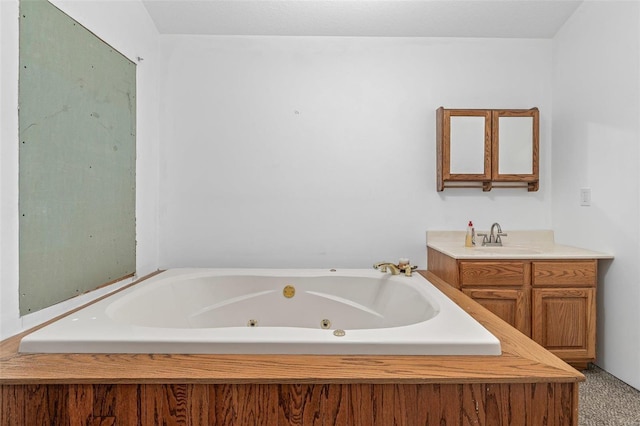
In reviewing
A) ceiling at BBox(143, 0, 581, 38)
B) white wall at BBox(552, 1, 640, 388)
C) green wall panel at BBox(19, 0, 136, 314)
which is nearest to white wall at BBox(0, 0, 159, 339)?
green wall panel at BBox(19, 0, 136, 314)

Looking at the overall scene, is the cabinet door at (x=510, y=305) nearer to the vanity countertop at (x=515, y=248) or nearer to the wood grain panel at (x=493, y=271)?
the wood grain panel at (x=493, y=271)

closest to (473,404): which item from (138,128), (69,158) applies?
(69,158)

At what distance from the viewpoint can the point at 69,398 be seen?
97 cm

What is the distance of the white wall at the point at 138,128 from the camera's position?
1206 mm

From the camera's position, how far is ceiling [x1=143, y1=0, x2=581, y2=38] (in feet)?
7.30

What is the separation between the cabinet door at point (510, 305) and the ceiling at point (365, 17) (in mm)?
1740

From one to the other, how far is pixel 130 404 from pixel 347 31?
239cm

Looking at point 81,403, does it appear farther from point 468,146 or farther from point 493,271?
point 468,146

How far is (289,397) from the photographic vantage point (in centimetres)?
98

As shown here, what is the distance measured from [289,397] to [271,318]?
121 cm

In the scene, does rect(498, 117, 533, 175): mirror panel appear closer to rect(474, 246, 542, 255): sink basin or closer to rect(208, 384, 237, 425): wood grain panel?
rect(474, 246, 542, 255): sink basin

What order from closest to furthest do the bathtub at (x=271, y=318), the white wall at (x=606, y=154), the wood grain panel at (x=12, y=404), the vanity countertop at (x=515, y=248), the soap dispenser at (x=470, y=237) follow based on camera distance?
the wood grain panel at (x=12, y=404)
the bathtub at (x=271, y=318)
the white wall at (x=606, y=154)
the vanity countertop at (x=515, y=248)
the soap dispenser at (x=470, y=237)

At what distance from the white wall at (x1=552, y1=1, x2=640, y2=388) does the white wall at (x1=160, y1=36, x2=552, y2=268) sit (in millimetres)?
381

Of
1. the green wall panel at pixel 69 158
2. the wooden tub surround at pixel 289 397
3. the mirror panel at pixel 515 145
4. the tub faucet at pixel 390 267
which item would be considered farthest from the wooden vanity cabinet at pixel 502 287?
the green wall panel at pixel 69 158
